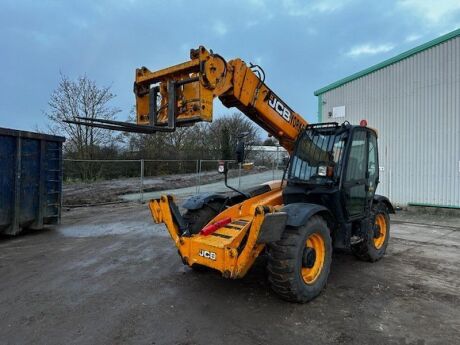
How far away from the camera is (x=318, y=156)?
586 cm

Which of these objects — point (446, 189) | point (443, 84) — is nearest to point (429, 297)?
point (446, 189)

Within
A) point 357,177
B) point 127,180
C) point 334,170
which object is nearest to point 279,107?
point 334,170

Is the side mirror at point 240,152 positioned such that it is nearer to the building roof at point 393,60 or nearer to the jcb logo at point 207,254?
the jcb logo at point 207,254

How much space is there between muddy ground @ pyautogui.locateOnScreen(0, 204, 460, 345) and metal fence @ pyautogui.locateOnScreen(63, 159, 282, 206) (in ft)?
25.4

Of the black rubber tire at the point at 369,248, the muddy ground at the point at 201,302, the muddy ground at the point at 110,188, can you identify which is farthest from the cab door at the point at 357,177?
the muddy ground at the point at 110,188

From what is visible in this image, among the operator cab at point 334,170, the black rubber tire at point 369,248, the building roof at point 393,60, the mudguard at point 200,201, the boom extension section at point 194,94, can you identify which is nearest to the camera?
the boom extension section at point 194,94

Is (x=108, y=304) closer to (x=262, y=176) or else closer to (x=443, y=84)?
(x=443, y=84)

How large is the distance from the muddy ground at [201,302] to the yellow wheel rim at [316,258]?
0.91 ft

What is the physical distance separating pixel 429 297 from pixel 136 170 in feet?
A: 61.6

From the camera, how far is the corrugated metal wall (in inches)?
484

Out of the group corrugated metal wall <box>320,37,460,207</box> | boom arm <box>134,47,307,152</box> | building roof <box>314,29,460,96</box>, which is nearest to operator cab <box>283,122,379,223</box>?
boom arm <box>134,47,307,152</box>

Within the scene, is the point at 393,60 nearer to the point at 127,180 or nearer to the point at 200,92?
the point at 200,92

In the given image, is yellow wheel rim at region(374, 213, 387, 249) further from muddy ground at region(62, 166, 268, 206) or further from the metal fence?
muddy ground at region(62, 166, 268, 206)

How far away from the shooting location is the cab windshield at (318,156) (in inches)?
221
